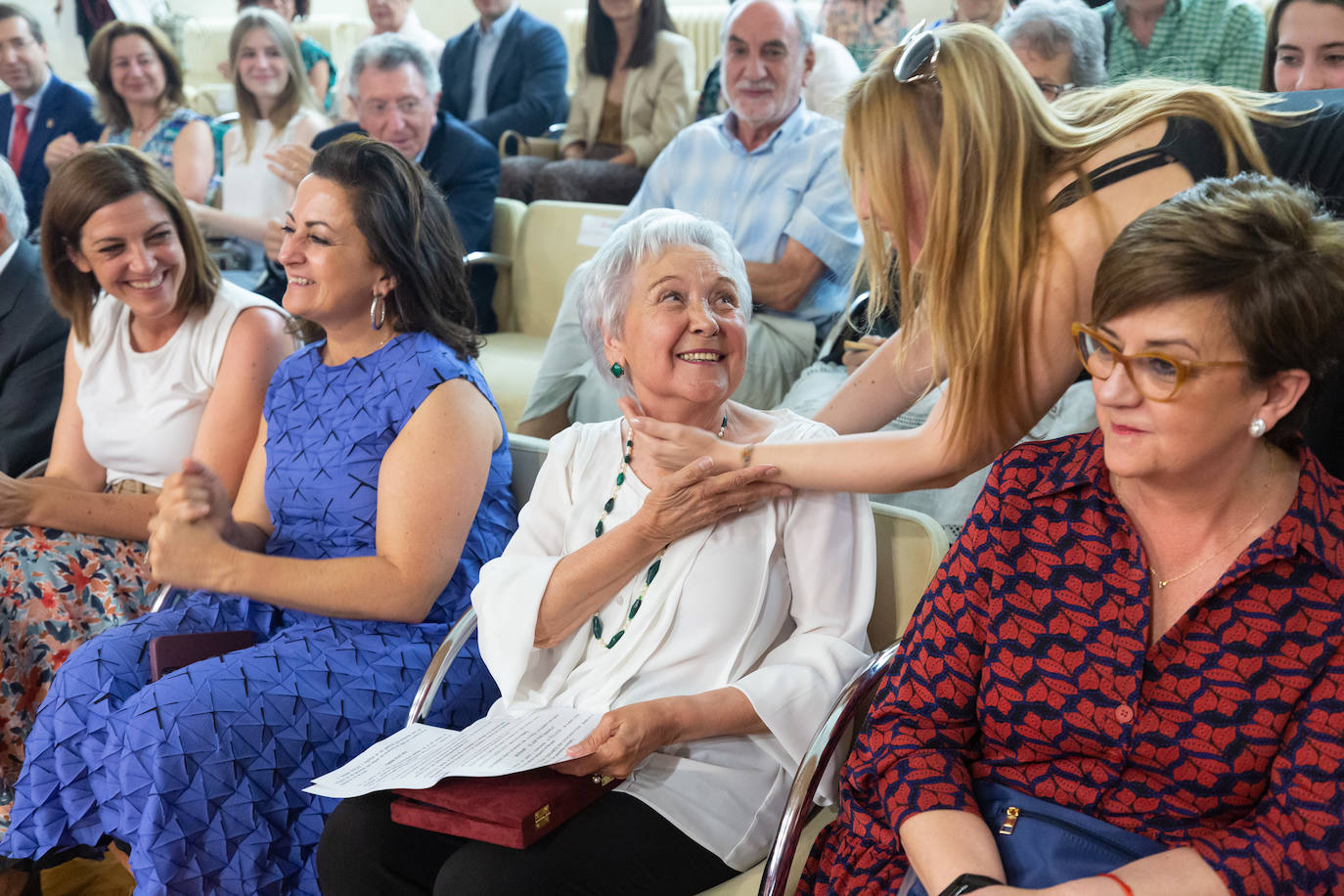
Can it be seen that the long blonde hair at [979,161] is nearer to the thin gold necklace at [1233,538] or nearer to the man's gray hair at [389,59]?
the thin gold necklace at [1233,538]

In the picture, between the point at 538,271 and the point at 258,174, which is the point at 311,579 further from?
the point at 258,174

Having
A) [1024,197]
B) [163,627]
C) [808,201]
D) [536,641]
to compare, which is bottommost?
[163,627]

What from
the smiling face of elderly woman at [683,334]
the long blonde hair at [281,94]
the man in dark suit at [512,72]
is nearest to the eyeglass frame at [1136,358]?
the smiling face of elderly woman at [683,334]

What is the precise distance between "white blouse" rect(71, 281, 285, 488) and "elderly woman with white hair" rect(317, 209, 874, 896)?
1101mm

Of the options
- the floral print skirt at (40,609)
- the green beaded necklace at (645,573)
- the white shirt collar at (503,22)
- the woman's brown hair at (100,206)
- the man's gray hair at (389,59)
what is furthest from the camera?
the white shirt collar at (503,22)

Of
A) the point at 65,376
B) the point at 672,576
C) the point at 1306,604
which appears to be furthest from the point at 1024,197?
the point at 65,376

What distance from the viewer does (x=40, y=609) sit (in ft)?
8.43

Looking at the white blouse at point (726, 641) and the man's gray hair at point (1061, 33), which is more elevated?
the man's gray hair at point (1061, 33)

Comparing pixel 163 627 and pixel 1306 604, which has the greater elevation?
pixel 1306 604

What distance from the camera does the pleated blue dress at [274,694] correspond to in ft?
6.33

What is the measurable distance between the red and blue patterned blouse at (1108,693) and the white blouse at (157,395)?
182 centimetres

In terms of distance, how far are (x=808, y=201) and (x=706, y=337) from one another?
5.21 feet

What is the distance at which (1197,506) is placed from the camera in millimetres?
1377

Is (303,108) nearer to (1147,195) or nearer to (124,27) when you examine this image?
(124,27)
